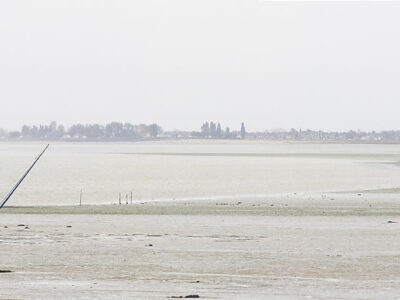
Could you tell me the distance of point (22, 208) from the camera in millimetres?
36562

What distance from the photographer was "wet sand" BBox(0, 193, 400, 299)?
16.5 metres

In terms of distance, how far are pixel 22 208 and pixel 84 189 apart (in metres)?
21.7

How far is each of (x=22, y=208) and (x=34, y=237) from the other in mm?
11905

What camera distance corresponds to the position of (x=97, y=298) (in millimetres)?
15367

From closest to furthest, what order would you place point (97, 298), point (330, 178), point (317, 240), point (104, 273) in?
1. point (97, 298)
2. point (104, 273)
3. point (317, 240)
4. point (330, 178)

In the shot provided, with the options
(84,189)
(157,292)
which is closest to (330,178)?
(84,189)

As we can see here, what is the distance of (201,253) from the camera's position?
71.6 ft

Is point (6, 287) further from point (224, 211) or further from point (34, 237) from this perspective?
point (224, 211)

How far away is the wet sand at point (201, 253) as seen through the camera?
651 inches

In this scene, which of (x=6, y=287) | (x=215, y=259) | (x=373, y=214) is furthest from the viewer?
(x=373, y=214)

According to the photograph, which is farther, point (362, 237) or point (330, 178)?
point (330, 178)

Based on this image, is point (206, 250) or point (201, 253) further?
point (206, 250)

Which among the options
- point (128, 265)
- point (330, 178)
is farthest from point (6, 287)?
point (330, 178)

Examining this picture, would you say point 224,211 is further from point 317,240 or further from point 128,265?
point 128,265
